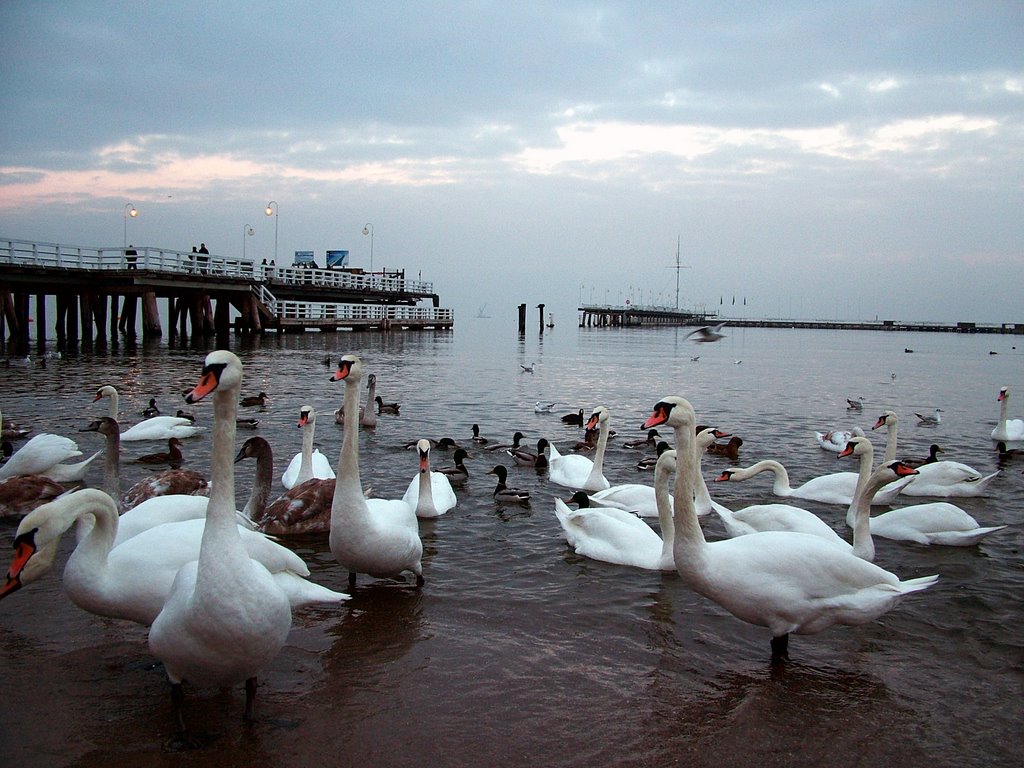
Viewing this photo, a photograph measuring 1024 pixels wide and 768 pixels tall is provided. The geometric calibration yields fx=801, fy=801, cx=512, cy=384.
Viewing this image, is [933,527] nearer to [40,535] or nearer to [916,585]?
[916,585]

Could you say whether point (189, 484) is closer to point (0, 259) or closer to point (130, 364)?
point (130, 364)

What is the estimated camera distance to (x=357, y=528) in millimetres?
6207

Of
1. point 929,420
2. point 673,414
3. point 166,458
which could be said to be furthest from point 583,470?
point 929,420

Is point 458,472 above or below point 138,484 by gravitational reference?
below

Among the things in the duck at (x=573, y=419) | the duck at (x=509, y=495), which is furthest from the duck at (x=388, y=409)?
the duck at (x=509, y=495)

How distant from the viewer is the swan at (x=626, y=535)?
7406mm

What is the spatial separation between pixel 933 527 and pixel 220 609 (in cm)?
739

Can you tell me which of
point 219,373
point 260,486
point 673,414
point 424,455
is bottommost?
point 260,486

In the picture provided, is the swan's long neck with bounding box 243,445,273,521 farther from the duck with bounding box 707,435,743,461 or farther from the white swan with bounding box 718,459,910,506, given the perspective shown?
the duck with bounding box 707,435,743,461

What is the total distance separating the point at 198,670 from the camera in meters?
4.14

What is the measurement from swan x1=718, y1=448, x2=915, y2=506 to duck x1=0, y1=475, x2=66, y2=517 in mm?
7783

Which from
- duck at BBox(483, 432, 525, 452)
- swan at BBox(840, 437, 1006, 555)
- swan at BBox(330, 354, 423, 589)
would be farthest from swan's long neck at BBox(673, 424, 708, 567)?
duck at BBox(483, 432, 525, 452)

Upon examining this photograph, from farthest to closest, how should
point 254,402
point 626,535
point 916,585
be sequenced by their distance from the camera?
point 254,402, point 626,535, point 916,585

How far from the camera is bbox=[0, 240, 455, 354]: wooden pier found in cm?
3809
